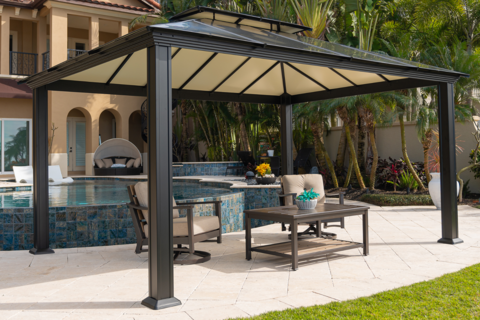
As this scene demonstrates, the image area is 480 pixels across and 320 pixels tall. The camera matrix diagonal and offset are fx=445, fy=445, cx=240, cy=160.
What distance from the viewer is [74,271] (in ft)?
17.6

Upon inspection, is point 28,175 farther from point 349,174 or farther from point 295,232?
point 295,232

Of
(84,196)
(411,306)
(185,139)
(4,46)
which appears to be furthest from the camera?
(185,139)

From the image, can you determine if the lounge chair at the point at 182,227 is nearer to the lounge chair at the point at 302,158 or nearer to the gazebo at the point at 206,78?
the gazebo at the point at 206,78

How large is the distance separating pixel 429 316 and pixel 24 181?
13059 mm

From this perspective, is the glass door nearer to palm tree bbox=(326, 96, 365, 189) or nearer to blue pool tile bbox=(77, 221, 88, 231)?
palm tree bbox=(326, 96, 365, 189)


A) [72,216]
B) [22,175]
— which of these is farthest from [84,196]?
[22,175]

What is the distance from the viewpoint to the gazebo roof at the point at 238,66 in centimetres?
Answer: 459

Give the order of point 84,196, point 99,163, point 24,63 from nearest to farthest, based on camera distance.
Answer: point 84,196 → point 99,163 → point 24,63

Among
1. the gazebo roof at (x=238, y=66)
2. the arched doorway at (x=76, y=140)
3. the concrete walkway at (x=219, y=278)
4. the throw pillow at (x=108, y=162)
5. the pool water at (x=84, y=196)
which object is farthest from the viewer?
the arched doorway at (x=76, y=140)

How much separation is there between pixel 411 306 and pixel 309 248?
6.60 feet

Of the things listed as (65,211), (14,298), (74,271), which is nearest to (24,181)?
(65,211)

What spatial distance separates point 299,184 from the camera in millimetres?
7488

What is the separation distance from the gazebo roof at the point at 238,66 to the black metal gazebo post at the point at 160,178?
28 centimetres

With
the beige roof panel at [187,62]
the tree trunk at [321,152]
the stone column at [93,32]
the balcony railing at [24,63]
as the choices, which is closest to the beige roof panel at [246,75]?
the beige roof panel at [187,62]
